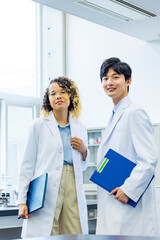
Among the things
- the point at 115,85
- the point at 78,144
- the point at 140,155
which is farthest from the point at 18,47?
the point at 140,155

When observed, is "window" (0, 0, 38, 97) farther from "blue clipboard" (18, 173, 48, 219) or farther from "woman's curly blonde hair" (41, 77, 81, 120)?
"blue clipboard" (18, 173, 48, 219)

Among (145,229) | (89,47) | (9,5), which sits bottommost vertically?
(145,229)

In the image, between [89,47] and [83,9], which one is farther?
[89,47]

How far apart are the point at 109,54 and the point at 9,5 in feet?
7.05

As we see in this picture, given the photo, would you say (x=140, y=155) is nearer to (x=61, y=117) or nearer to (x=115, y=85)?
(x=115, y=85)

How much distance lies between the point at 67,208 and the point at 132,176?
642 millimetres

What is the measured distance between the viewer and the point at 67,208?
2900 mm

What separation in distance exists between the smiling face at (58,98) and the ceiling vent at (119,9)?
117 inches

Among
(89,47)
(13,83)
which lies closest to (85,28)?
(89,47)

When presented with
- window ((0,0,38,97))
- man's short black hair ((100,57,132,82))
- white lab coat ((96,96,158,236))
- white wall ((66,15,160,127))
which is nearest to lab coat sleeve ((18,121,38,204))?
white lab coat ((96,96,158,236))

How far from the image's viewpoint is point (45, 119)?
304 centimetres

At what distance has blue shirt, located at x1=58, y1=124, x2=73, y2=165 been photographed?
9.68 ft

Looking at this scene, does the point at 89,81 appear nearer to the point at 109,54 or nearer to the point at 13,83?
the point at 109,54

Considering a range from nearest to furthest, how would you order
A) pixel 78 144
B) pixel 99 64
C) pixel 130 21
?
pixel 78 144 < pixel 130 21 < pixel 99 64
